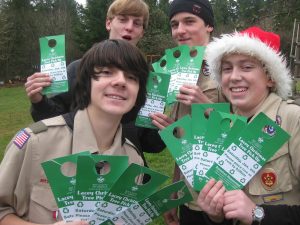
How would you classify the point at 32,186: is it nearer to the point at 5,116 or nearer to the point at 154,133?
the point at 154,133

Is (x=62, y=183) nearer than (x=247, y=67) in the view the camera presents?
Yes

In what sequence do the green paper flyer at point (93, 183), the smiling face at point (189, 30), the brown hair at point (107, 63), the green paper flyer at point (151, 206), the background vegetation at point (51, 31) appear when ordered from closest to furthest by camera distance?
the green paper flyer at point (93, 183)
the green paper flyer at point (151, 206)
the brown hair at point (107, 63)
the smiling face at point (189, 30)
the background vegetation at point (51, 31)

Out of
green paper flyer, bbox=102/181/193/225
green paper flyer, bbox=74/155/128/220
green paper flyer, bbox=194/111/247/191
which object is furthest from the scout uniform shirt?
green paper flyer, bbox=74/155/128/220

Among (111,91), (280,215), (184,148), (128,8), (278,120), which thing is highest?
(128,8)

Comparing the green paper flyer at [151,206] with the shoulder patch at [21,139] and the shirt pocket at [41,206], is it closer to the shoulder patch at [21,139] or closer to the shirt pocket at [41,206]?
the shirt pocket at [41,206]

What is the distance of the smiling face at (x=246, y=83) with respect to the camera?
219 cm

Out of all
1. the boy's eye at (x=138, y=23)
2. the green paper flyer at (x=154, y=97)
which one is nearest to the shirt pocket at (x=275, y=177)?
the green paper flyer at (x=154, y=97)

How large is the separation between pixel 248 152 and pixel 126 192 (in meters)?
0.58

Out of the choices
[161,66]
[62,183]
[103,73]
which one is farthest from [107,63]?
[161,66]

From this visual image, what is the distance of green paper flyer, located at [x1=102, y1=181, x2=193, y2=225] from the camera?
1757 millimetres

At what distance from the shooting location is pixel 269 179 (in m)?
1.99

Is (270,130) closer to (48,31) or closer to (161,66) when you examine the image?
(161,66)

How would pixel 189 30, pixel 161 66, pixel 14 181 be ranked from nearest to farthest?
pixel 14 181 → pixel 161 66 → pixel 189 30

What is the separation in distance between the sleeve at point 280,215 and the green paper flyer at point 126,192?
1.84 ft
